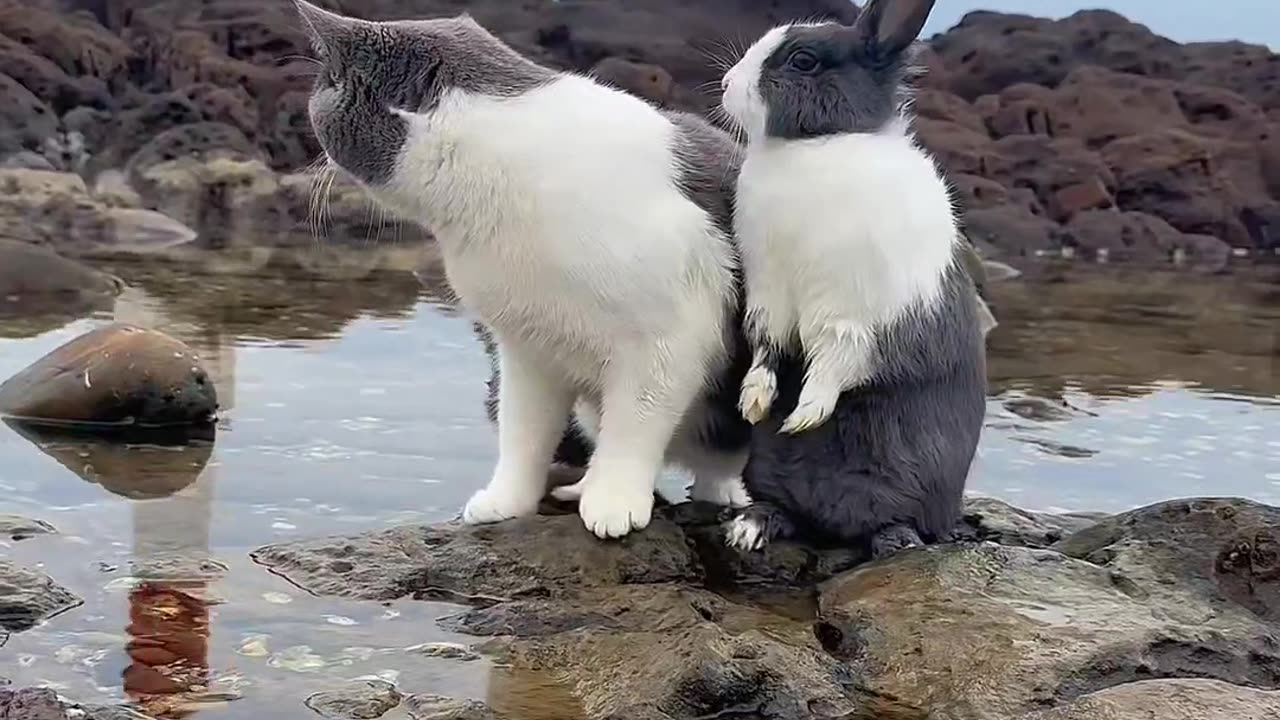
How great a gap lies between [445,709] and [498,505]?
113 cm

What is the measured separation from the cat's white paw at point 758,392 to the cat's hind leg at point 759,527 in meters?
0.29

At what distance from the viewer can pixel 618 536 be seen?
3.49 m

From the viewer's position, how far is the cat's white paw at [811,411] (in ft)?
10.8

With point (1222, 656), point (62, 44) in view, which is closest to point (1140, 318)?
point (1222, 656)

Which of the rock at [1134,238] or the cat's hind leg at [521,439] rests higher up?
the cat's hind leg at [521,439]

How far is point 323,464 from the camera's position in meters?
4.78

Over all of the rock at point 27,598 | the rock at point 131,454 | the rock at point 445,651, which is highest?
the rock at point 445,651

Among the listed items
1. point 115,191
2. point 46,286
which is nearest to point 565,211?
point 46,286

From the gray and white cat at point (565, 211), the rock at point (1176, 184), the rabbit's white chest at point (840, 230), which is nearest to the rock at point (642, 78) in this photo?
the rock at point (1176, 184)

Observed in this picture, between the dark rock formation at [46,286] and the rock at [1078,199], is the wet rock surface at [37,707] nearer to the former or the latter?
the dark rock formation at [46,286]

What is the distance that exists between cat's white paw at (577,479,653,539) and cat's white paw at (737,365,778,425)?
0.35m

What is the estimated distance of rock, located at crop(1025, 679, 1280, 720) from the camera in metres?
2.45

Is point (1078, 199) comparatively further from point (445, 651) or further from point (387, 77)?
point (445, 651)

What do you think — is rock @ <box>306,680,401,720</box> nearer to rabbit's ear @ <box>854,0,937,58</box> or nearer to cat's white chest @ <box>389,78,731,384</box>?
cat's white chest @ <box>389,78,731,384</box>
